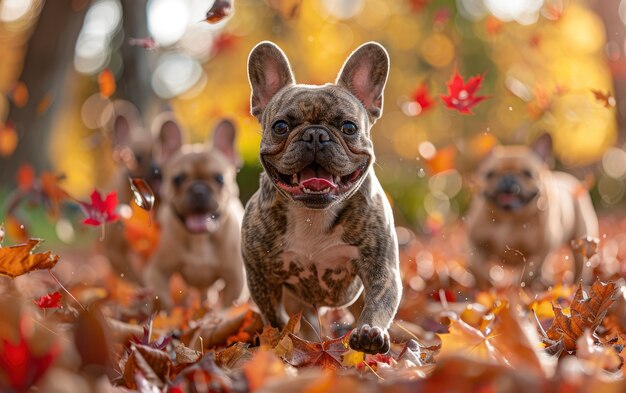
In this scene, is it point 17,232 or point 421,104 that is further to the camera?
point 17,232

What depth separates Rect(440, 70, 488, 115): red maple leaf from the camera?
426 cm

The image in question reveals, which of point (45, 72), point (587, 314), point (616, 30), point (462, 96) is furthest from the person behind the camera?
point (616, 30)

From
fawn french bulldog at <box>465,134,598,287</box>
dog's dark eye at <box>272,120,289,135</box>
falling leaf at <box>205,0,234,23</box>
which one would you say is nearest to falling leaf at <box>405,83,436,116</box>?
fawn french bulldog at <box>465,134,598,287</box>

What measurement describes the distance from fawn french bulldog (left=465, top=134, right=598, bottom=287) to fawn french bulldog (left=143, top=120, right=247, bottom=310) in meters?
2.05

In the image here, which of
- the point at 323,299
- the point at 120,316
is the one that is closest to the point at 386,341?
the point at 323,299

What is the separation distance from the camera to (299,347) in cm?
260

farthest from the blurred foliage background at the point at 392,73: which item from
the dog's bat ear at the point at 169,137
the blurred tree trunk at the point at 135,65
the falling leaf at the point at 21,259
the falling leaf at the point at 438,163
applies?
the falling leaf at the point at 21,259

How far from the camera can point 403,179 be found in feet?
50.7

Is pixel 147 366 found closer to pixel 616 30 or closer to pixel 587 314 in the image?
pixel 587 314

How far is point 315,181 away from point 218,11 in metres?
0.85

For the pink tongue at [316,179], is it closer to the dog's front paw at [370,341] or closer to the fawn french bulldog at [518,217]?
the dog's front paw at [370,341]

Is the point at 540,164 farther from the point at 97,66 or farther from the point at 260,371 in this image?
the point at 97,66

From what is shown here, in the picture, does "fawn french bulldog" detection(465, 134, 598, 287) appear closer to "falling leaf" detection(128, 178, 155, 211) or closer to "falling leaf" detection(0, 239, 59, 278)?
"falling leaf" detection(128, 178, 155, 211)

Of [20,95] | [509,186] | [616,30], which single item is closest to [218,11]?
[509,186]
